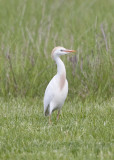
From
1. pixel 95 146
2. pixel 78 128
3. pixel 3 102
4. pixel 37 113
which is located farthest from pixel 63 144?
pixel 3 102

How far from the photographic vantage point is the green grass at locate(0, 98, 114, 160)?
4.49m

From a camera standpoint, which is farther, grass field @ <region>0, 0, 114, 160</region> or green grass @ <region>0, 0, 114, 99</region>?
green grass @ <region>0, 0, 114, 99</region>

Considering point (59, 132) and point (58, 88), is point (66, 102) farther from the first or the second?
point (59, 132)

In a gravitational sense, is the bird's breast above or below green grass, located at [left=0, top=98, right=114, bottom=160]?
above

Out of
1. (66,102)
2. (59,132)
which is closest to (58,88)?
(59,132)

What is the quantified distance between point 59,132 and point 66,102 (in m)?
2.03

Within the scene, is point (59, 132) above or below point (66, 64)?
below

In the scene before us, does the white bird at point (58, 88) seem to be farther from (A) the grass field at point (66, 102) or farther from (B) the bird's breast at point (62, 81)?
(A) the grass field at point (66, 102)

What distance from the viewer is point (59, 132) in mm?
5258

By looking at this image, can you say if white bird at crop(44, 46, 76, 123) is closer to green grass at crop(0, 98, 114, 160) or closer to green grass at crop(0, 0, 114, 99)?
green grass at crop(0, 98, 114, 160)

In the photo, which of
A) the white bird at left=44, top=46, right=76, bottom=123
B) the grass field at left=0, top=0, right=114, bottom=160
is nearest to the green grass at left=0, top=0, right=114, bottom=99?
the grass field at left=0, top=0, right=114, bottom=160

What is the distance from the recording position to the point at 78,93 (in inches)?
291

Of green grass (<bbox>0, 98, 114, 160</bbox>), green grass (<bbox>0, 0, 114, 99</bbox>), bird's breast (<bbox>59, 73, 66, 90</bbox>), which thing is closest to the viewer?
green grass (<bbox>0, 98, 114, 160</bbox>)

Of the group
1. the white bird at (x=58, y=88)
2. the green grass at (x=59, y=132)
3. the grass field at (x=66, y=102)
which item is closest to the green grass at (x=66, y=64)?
Answer: the grass field at (x=66, y=102)
